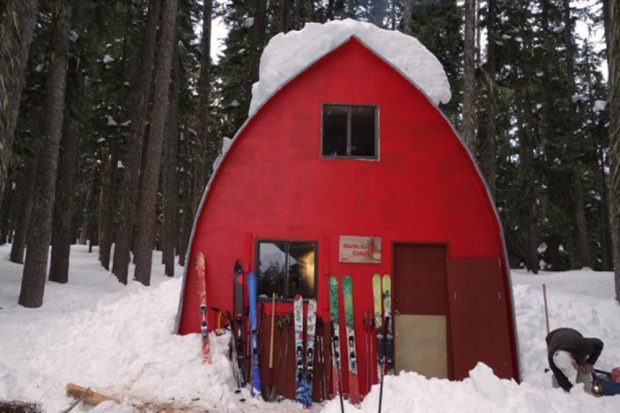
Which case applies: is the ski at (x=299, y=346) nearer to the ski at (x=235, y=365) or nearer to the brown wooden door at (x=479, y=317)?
the ski at (x=235, y=365)

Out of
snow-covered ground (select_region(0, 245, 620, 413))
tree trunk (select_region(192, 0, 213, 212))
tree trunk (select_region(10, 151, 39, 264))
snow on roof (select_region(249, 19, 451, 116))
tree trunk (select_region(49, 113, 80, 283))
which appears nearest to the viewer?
snow-covered ground (select_region(0, 245, 620, 413))

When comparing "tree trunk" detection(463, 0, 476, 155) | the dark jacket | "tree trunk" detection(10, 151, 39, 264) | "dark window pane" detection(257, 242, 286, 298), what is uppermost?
"tree trunk" detection(463, 0, 476, 155)

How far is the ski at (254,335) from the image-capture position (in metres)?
6.52

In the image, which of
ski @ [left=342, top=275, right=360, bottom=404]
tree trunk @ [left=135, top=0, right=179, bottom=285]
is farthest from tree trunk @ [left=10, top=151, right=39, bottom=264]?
ski @ [left=342, top=275, right=360, bottom=404]

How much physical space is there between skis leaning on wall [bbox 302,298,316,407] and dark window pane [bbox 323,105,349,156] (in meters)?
2.59

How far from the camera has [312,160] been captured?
7.63 metres

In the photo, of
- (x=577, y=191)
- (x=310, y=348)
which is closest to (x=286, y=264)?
(x=310, y=348)

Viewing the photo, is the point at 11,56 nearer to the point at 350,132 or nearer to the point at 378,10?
the point at 350,132

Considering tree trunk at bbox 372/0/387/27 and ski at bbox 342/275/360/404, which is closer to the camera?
ski at bbox 342/275/360/404

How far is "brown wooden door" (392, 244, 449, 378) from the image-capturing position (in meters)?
7.20

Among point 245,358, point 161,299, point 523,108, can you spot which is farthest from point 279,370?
point 523,108

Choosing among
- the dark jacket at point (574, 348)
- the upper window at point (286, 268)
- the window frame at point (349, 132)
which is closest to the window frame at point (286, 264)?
the upper window at point (286, 268)

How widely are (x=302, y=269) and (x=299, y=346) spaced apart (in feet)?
4.00

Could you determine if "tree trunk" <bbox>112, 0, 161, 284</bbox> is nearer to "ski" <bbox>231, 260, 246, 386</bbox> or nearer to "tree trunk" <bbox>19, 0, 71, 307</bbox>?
"tree trunk" <bbox>19, 0, 71, 307</bbox>
